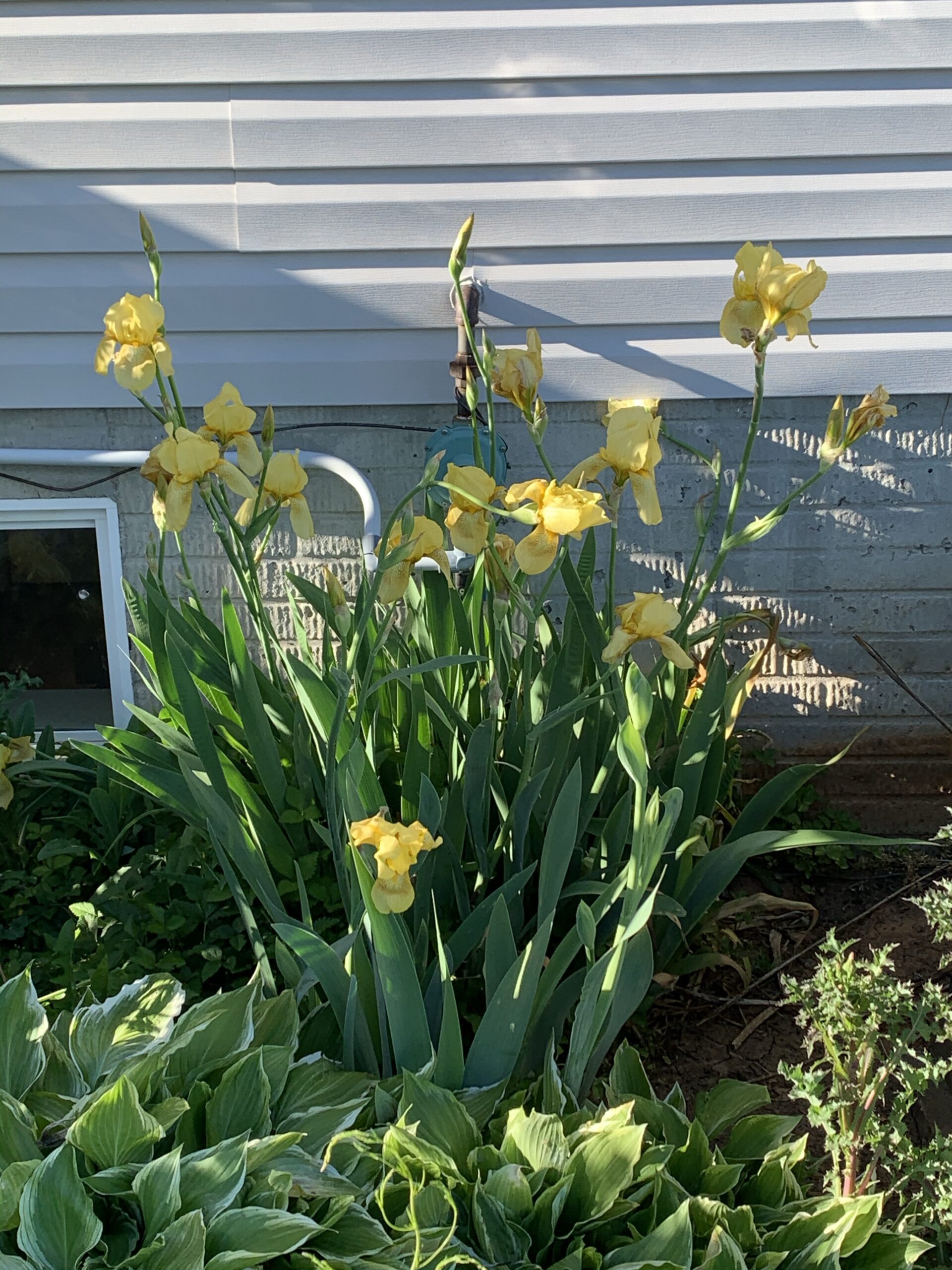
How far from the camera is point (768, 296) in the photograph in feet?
4.55

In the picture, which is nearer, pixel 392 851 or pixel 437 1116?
pixel 392 851

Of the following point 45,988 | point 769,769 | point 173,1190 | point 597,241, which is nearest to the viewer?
point 173,1190

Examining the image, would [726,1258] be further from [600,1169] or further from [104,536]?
[104,536]

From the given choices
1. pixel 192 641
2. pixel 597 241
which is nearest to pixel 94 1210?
pixel 192 641

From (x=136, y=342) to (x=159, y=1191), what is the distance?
102 cm

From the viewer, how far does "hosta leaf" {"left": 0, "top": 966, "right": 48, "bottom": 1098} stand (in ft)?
4.10

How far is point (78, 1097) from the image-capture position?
4.12ft

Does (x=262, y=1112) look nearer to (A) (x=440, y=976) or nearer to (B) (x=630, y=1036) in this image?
(A) (x=440, y=976)

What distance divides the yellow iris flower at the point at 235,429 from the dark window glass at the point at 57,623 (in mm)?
1158

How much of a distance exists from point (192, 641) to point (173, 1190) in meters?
0.88

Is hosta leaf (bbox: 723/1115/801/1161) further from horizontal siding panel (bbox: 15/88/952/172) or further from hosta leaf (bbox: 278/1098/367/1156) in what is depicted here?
horizontal siding panel (bbox: 15/88/952/172)

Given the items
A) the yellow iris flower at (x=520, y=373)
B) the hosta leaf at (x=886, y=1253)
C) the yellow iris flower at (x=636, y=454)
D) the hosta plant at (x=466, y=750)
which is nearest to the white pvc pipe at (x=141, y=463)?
the hosta plant at (x=466, y=750)

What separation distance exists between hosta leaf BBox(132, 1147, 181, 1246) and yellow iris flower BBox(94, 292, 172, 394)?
93 centimetres

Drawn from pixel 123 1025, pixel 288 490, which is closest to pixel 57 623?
pixel 288 490
